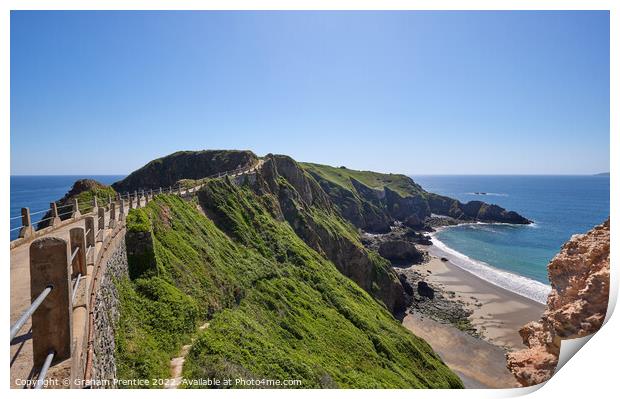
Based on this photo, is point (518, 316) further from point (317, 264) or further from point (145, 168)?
point (145, 168)

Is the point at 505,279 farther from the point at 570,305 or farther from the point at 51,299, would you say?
the point at 51,299

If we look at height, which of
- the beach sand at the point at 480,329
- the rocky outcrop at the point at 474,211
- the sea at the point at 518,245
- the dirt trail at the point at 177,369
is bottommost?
the beach sand at the point at 480,329

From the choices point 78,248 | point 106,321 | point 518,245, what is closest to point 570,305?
point 106,321

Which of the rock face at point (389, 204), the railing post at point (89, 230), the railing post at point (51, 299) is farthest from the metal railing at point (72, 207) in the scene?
the rock face at point (389, 204)

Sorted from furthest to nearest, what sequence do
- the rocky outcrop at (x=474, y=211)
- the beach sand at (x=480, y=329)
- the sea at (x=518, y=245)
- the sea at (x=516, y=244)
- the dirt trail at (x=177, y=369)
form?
the rocky outcrop at (x=474, y=211) < the sea at (x=516, y=244) < the sea at (x=518, y=245) < the beach sand at (x=480, y=329) < the dirt trail at (x=177, y=369)

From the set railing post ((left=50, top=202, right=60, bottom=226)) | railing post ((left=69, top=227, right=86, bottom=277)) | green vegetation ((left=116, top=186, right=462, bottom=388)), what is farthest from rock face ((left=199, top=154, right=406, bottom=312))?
railing post ((left=69, top=227, right=86, bottom=277))

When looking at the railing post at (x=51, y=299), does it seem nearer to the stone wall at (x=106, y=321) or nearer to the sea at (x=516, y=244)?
the stone wall at (x=106, y=321)
